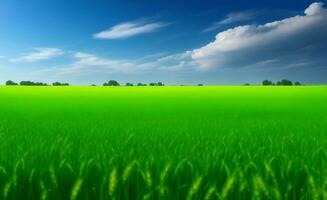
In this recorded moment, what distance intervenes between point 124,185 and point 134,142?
92.2 inches

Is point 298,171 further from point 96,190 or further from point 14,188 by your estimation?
point 14,188

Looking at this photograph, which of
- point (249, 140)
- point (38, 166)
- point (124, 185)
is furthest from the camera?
point (249, 140)

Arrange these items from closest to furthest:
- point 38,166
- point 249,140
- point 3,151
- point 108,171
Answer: point 108,171 < point 38,166 < point 3,151 < point 249,140

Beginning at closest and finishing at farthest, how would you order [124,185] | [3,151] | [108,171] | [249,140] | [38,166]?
[124,185], [108,171], [38,166], [3,151], [249,140]

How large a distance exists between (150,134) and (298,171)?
328 cm

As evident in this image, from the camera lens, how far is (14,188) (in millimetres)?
3428

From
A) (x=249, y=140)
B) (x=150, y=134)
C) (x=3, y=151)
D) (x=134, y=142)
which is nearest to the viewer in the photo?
(x=3, y=151)

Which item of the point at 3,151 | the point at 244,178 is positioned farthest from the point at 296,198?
the point at 3,151

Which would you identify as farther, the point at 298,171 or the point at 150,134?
the point at 150,134

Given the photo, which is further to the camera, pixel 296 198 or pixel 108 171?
pixel 108 171

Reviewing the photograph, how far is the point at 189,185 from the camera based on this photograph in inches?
141

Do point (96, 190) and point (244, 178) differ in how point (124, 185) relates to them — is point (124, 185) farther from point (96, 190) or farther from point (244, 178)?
point (244, 178)

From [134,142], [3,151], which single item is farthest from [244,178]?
[3,151]

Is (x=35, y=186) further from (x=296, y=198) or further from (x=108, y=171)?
(x=296, y=198)
